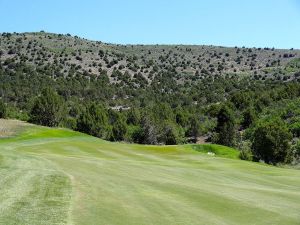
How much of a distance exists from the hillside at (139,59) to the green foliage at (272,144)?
70.7 metres

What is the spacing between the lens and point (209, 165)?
36.1 m

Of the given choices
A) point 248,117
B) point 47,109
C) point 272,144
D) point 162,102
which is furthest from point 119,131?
point 162,102

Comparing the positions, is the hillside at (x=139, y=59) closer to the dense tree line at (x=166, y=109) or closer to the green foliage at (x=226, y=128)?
the dense tree line at (x=166, y=109)

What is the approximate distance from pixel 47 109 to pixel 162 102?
42.2m

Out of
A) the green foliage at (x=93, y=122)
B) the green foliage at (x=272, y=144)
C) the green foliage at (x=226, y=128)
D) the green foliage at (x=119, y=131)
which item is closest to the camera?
the green foliage at (x=272, y=144)

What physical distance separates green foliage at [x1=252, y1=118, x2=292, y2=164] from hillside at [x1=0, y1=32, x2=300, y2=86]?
232ft

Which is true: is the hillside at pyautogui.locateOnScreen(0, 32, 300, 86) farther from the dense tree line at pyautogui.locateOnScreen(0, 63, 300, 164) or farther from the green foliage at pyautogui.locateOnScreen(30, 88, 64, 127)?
the green foliage at pyautogui.locateOnScreen(30, 88, 64, 127)

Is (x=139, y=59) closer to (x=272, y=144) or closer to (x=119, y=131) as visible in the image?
(x=119, y=131)

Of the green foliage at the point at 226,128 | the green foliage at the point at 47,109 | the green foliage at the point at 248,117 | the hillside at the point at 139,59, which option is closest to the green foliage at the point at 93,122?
the green foliage at the point at 47,109

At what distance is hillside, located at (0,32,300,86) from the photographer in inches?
5167

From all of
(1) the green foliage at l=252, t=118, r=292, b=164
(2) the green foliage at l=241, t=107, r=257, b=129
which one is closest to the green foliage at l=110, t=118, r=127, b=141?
(2) the green foliage at l=241, t=107, r=257, b=129

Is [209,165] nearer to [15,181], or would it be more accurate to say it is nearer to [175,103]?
[15,181]

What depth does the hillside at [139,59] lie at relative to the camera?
131 metres

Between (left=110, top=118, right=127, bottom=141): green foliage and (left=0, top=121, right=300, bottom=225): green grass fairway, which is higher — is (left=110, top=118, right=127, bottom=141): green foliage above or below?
below
